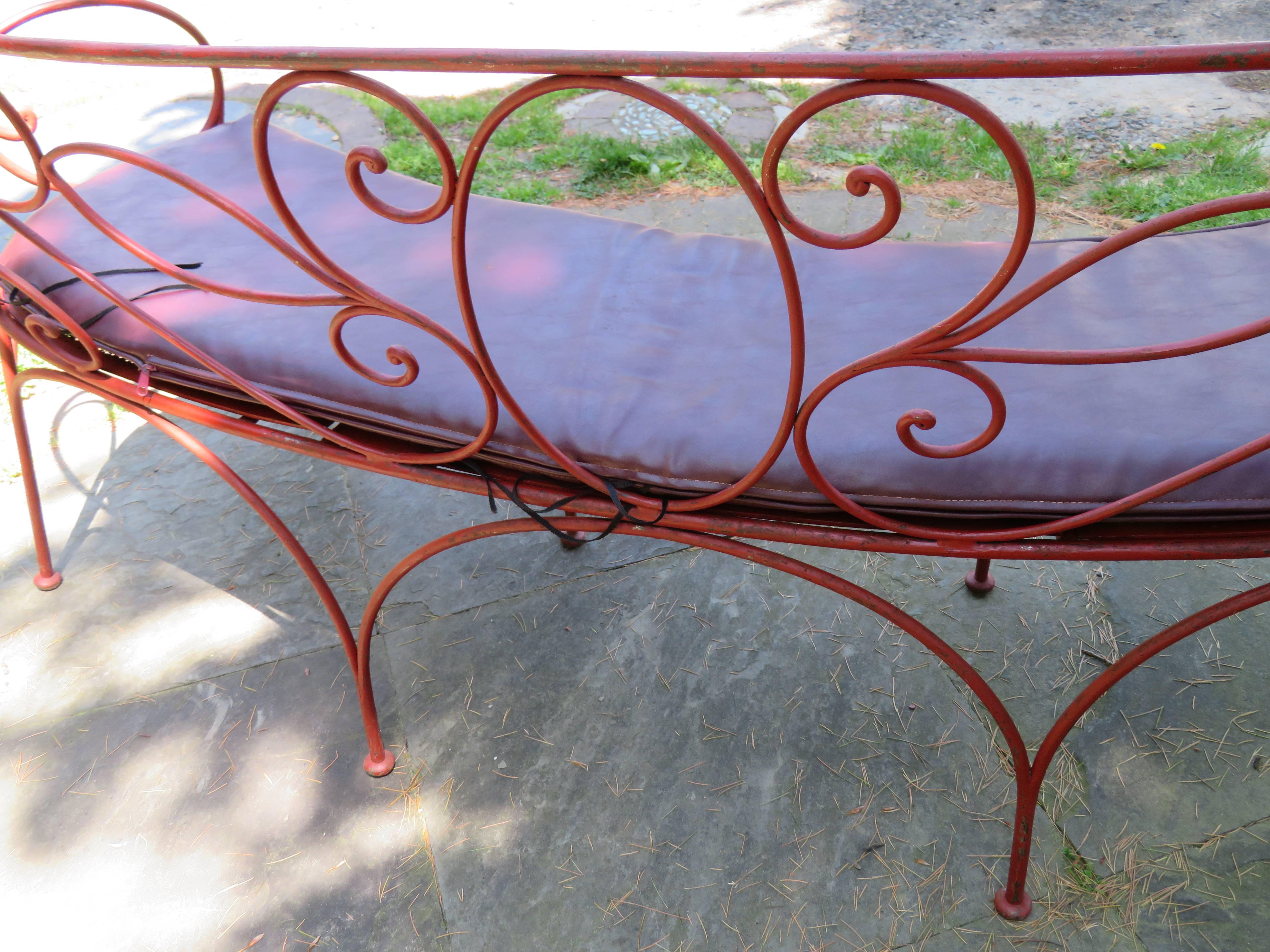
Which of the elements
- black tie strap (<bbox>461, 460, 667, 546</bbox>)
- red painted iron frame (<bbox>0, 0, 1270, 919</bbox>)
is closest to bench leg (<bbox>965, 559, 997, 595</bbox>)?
A: red painted iron frame (<bbox>0, 0, 1270, 919</bbox>)

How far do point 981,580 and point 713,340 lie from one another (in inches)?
33.2

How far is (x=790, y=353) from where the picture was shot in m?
1.27

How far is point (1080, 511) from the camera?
3.44ft

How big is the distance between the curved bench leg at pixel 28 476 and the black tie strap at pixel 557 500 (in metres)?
0.97

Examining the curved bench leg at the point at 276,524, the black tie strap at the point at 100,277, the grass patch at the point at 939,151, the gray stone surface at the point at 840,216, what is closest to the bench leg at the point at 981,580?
the curved bench leg at the point at 276,524

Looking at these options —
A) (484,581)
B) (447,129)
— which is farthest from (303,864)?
(447,129)

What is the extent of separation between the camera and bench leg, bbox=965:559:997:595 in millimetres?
1774

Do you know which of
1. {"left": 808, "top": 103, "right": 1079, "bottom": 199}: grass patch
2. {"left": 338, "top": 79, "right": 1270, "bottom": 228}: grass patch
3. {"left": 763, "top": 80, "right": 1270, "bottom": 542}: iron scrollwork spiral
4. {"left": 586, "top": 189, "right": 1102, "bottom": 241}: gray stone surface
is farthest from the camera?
{"left": 808, "top": 103, "right": 1079, "bottom": 199}: grass patch

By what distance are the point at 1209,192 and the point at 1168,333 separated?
2034 mm

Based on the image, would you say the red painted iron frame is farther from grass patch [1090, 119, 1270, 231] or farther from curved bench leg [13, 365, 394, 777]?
grass patch [1090, 119, 1270, 231]

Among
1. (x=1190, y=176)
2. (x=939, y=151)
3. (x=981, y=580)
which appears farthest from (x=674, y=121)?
(x=981, y=580)

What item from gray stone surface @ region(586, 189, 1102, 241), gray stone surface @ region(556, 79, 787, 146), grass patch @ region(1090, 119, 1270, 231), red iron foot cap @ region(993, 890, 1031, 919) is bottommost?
red iron foot cap @ region(993, 890, 1031, 919)

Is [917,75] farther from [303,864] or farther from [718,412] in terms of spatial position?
[303,864]

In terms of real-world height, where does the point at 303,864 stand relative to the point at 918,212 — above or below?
below
